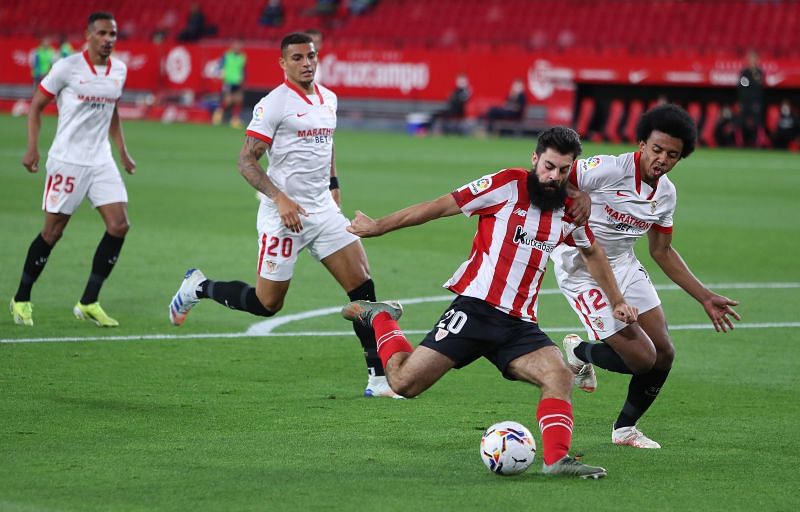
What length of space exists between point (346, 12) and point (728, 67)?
16.2m

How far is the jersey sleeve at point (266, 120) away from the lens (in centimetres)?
816

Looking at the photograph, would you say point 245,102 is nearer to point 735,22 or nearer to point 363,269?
point 735,22

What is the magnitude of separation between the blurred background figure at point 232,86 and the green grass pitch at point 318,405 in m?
21.9

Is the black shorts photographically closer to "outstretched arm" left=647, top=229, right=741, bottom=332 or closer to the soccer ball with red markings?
the soccer ball with red markings

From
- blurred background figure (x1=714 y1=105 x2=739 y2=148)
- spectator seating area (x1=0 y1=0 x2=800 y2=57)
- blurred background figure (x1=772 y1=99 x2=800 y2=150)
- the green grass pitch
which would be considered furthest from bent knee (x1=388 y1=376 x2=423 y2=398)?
spectator seating area (x1=0 y1=0 x2=800 y2=57)

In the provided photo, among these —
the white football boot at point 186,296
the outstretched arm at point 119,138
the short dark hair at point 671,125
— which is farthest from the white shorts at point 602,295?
the outstretched arm at point 119,138

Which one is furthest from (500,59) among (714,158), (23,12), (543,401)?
(543,401)

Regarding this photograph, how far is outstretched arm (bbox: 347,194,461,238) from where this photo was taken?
639cm

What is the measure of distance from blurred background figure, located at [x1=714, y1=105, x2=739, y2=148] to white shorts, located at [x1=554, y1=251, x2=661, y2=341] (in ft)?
80.8

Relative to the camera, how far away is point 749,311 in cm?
1127

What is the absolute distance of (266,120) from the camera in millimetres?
8172

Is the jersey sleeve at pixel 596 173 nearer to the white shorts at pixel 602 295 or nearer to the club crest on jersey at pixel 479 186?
the white shorts at pixel 602 295

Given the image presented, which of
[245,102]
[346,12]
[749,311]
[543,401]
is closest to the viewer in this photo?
[543,401]

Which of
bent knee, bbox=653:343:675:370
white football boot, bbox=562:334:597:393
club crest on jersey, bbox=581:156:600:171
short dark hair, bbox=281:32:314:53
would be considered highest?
short dark hair, bbox=281:32:314:53
